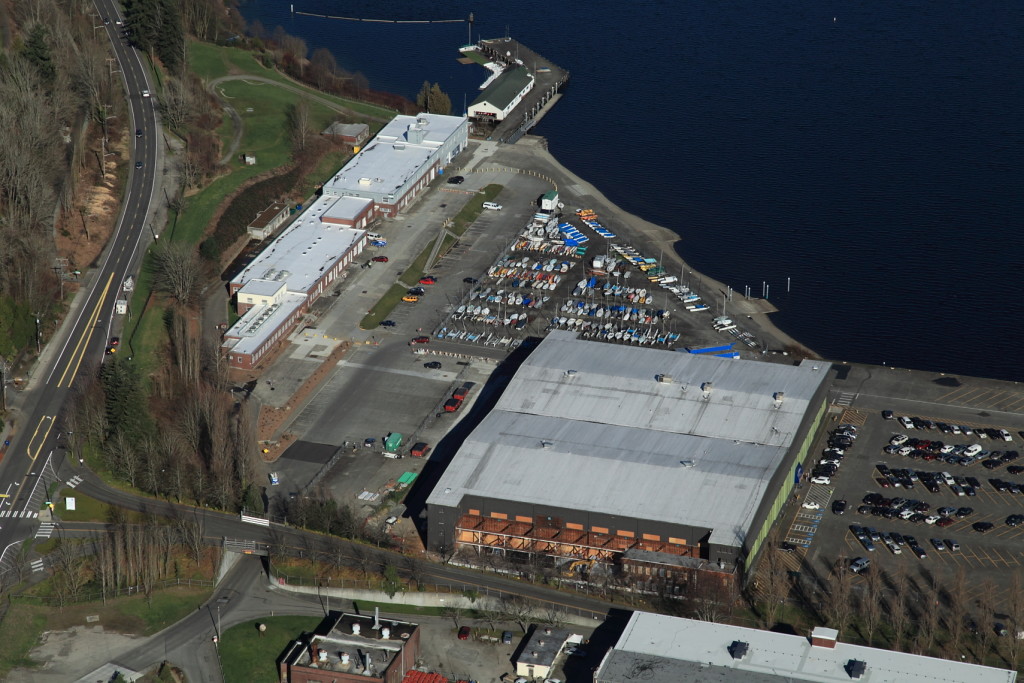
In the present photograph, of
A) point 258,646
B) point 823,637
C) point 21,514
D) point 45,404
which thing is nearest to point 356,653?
point 258,646

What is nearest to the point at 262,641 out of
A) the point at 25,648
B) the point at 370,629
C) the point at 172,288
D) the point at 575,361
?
the point at 370,629

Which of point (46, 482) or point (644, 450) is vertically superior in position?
point (644, 450)

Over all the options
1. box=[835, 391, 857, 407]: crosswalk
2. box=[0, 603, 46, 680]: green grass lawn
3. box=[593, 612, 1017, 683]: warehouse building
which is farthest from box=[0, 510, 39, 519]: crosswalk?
box=[835, 391, 857, 407]: crosswalk

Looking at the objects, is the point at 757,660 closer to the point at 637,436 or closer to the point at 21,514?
the point at 637,436

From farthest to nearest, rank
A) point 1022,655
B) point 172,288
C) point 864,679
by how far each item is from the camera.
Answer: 1. point 172,288
2. point 1022,655
3. point 864,679

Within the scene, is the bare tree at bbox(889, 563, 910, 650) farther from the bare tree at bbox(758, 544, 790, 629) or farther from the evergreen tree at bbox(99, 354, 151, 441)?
the evergreen tree at bbox(99, 354, 151, 441)

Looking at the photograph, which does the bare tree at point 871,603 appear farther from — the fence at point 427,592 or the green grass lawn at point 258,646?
the green grass lawn at point 258,646

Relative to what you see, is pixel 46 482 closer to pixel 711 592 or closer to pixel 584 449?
pixel 584 449
